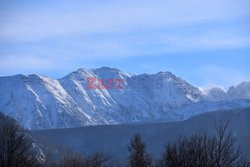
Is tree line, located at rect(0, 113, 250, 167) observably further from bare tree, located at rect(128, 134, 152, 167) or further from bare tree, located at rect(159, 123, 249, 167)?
bare tree, located at rect(128, 134, 152, 167)

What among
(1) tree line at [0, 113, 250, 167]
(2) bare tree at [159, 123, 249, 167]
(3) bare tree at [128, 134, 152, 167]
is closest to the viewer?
(2) bare tree at [159, 123, 249, 167]

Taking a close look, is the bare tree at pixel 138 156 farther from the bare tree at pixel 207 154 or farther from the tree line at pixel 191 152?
the bare tree at pixel 207 154

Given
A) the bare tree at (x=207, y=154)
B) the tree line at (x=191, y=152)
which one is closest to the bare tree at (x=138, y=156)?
the tree line at (x=191, y=152)

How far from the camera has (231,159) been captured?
43.0 m

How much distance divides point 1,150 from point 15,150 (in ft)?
5.65

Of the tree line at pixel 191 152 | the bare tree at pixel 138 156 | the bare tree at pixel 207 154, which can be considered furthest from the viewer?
the bare tree at pixel 138 156

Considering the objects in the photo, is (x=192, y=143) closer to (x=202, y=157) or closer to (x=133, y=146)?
(x=202, y=157)

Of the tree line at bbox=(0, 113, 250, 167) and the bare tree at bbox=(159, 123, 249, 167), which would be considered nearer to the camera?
the bare tree at bbox=(159, 123, 249, 167)

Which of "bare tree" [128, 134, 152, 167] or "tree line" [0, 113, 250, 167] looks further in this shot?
"bare tree" [128, 134, 152, 167]

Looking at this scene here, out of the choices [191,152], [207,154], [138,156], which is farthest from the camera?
[138,156]

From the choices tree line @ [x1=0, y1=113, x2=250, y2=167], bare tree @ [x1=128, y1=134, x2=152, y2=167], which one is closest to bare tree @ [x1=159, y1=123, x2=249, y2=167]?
tree line @ [x1=0, y1=113, x2=250, y2=167]

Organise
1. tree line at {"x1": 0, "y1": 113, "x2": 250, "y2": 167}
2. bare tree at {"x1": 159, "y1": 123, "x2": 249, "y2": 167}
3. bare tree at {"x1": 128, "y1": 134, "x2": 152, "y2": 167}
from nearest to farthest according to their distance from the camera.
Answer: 1. bare tree at {"x1": 159, "y1": 123, "x2": 249, "y2": 167}
2. tree line at {"x1": 0, "y1": 113, "x2": 250, "y2": 167}
3. bare tree at {"x1": 128, "y1": 134, "x2": 152, "y2": 167}

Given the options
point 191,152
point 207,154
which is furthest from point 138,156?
point 207,154

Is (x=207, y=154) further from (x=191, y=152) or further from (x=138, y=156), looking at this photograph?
(x=138, y=156)
